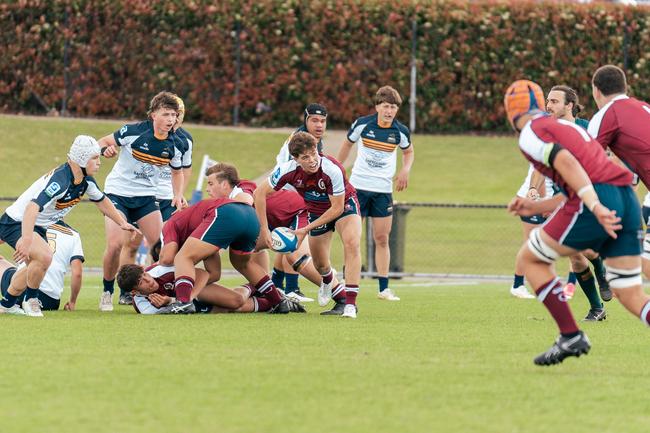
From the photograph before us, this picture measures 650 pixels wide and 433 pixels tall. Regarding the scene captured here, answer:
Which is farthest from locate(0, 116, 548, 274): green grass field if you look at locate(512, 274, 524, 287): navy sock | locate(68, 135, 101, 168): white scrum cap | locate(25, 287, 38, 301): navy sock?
locate(68, 135, 101, 168): white scrum cap

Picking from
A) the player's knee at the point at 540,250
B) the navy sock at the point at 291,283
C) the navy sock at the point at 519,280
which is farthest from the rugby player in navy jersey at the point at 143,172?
the player's knee at the point at 540,250

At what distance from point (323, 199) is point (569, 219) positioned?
4.53 m

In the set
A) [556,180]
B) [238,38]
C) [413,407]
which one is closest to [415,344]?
[556,180]

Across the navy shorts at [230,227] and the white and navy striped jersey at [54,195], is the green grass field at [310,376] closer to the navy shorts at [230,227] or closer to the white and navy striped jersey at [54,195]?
the navy shorts at [230,227]

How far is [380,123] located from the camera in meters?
15.0

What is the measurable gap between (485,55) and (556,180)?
75.8 feet

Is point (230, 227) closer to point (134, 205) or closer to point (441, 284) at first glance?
point (134, 205)

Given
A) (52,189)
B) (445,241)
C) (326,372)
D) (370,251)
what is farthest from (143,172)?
(445,241)

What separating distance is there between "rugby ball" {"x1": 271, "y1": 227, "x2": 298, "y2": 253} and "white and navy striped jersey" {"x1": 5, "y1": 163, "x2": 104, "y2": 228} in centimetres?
163

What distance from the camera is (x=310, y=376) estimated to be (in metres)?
7.64

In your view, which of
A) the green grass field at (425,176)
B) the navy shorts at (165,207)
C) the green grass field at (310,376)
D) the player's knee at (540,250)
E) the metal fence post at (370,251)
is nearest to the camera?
the green grass field at (310,376)

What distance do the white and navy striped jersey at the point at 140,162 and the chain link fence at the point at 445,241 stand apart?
6976 millimetres

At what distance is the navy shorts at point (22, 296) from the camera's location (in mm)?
12062

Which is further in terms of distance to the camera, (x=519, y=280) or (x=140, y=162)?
(x=519, y=280)
